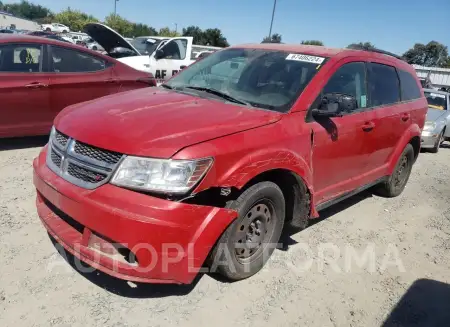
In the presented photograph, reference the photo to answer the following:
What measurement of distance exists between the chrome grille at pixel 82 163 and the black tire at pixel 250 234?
33.5 inches

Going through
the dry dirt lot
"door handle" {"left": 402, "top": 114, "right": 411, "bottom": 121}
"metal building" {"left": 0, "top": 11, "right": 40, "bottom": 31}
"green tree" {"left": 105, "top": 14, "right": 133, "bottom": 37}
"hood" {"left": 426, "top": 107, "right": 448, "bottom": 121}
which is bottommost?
the dry dirt lot

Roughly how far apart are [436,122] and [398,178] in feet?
17.4

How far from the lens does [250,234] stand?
3137 mm

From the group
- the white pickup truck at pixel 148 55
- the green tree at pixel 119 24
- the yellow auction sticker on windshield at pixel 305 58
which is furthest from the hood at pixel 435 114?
the green tree at pixel 119 24

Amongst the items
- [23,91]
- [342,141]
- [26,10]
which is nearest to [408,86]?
[342,141]

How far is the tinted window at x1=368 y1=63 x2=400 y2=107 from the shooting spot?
4.35 metres

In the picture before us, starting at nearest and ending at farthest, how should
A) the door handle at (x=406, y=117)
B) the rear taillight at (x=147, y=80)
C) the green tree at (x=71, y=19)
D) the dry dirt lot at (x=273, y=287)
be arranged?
the dry dirt lot at (x=273, y=287) < the door handle at (x=406, y=117) < the rear taillight at (x=147, y=80) < the green tree at (x=71, y=19)

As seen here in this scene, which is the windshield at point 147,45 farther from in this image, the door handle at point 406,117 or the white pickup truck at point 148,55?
the door handle at point 406,117

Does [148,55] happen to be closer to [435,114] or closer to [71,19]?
[435,114]

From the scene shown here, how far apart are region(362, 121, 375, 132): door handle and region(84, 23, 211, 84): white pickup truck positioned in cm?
661

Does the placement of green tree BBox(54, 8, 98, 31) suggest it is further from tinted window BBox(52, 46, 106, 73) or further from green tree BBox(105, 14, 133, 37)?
tinted window BBox(52, 46, 106, 73)

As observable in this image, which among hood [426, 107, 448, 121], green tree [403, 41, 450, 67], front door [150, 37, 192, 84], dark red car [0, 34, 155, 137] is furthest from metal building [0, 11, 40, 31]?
green tree [403, 41, 450, 67]

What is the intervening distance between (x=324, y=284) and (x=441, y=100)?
996 cm

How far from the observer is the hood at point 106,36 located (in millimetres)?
10023
